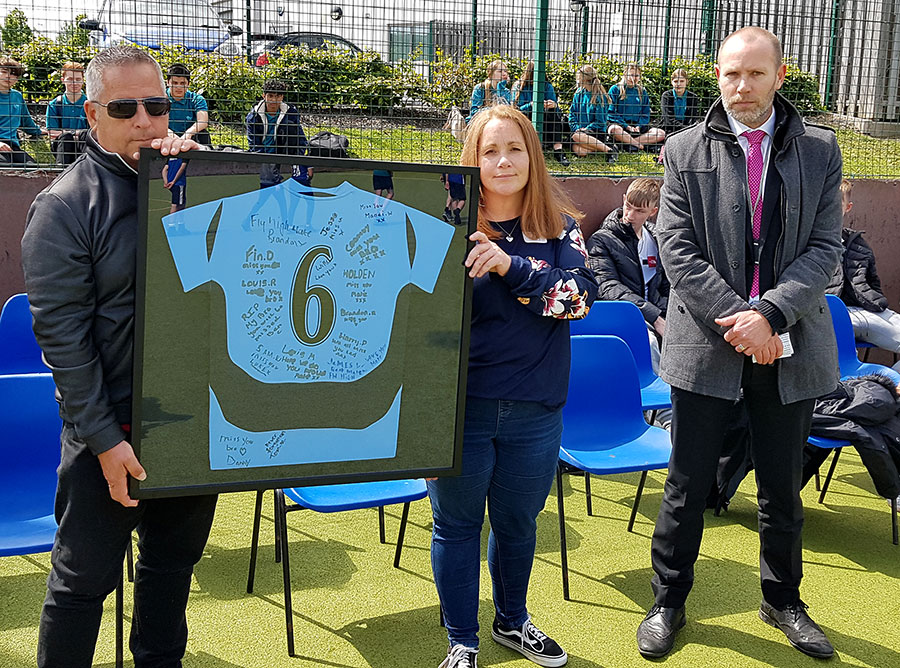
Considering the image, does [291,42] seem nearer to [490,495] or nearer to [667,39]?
[667,39]

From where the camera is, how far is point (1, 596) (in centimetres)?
330

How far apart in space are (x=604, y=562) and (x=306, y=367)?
79.9 inches

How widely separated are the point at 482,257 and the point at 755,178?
111 cm

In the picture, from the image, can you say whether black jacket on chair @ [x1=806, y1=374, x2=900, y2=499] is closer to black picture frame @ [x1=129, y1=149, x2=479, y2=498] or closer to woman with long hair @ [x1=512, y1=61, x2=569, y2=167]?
black picture frame @ [x1=129, y1=149, x2=479, y2=498]

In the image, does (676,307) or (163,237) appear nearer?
(163,237)

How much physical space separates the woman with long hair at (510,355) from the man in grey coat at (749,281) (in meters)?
0.50

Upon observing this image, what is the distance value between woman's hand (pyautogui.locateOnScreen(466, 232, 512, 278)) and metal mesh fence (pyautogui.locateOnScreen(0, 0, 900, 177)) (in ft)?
12.1

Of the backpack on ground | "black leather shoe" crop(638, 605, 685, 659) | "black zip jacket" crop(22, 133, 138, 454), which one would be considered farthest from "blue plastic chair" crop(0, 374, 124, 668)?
the backpack on ground

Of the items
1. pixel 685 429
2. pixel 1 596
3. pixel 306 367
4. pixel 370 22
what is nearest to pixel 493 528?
pixel 685 429

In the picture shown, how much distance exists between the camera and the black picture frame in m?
2.08

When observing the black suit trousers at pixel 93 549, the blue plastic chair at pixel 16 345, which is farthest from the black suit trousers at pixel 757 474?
the blue plastic chair at pixel 16 345

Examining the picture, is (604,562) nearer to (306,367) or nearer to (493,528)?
(493,528)

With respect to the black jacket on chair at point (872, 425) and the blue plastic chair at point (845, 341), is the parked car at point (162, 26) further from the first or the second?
the black jacket on chair at point (872, 425)

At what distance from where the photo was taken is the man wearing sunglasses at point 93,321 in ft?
6.86
